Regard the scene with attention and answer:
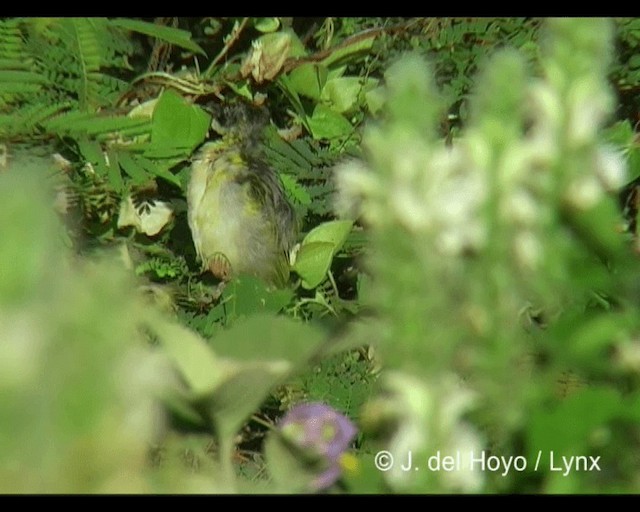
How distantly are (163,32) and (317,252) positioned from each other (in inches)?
11.0

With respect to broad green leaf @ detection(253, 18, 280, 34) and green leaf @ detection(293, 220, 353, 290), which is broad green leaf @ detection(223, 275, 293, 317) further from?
broad green leaf @ detection(253, 18, 280, 34)

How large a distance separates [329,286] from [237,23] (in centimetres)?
29

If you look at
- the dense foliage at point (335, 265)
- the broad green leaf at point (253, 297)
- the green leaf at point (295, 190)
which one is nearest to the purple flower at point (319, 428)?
the dense foliage at point (335, 265)

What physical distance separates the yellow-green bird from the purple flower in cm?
14

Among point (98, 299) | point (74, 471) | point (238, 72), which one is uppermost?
point (238, 72)

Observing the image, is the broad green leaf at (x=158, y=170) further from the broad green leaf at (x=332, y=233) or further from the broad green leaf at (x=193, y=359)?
the broad green leaf at (x=193, y=359)

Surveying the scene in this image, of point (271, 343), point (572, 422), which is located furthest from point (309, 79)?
point (572, 422)

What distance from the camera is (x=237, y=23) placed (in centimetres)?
95

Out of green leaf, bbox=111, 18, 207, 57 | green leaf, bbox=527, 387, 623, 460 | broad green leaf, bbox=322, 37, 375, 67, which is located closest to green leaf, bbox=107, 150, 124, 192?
green leaf, bbox=111, 18, 207, 57

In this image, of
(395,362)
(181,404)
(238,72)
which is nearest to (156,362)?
(181,404)

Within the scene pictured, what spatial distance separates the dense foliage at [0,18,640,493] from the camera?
0.59m

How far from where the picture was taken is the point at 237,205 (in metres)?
1.02

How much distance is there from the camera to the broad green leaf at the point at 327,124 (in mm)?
971
